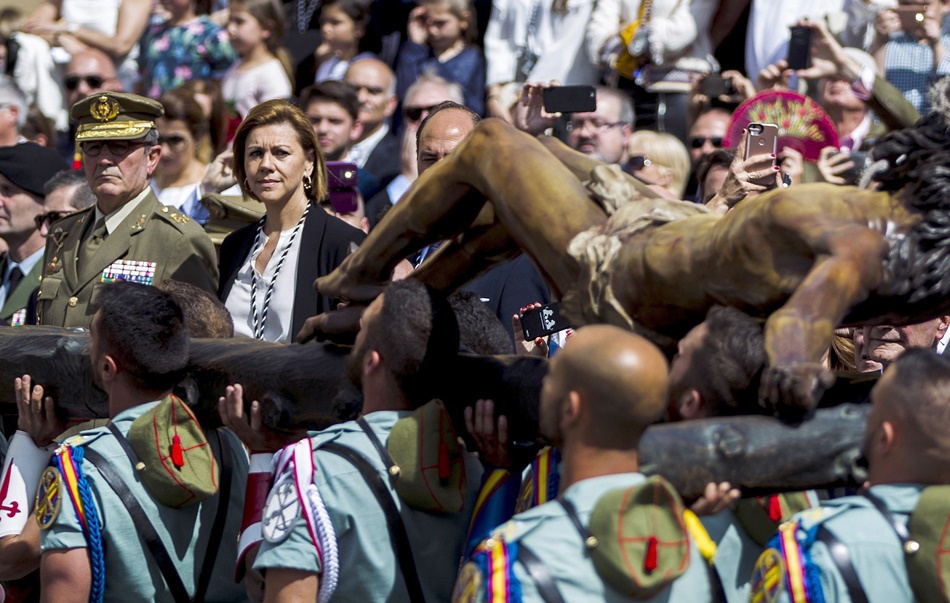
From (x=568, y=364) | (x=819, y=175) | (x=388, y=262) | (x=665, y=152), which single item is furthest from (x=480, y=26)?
(x=568, y=364)

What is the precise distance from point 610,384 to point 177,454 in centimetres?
157

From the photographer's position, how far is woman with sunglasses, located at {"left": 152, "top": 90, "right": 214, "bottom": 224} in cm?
744

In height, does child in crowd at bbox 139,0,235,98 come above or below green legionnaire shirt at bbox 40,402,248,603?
above

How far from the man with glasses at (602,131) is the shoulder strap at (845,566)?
13.8 feet

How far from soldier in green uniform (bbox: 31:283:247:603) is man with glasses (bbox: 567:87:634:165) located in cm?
328

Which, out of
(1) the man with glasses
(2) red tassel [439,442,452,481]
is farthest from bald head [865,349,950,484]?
(1) the man with glasses

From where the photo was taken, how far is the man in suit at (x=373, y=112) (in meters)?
8.09

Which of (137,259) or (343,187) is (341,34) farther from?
(137,259)

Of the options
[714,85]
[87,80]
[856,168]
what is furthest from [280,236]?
[87,80]

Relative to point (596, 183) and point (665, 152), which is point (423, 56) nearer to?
point (665, 152)

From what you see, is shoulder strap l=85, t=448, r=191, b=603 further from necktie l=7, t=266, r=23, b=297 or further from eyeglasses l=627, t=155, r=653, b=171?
necktie l=7, t=266, r=23, b=297

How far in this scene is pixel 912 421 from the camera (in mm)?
3037

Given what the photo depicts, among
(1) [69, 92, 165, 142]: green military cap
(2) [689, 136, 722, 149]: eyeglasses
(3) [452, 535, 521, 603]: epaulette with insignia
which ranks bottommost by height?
(2) [689, 136, 722, 149]: eyeglasses

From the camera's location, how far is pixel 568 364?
116 inches
